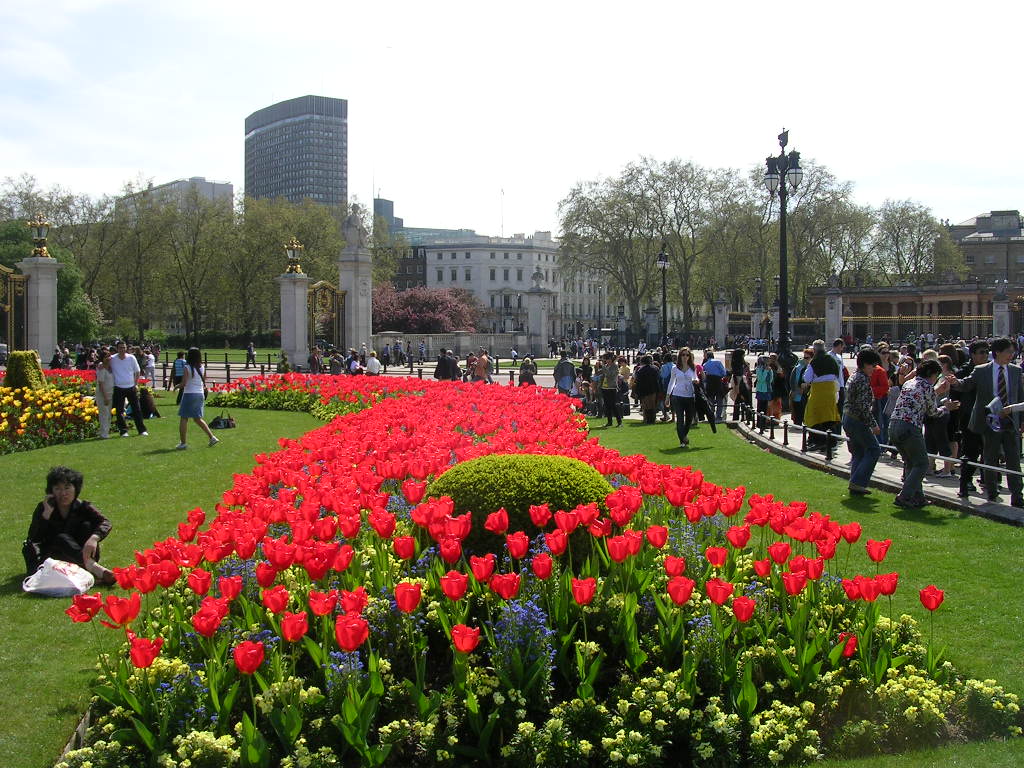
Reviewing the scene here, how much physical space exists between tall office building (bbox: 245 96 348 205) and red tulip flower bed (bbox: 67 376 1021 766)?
180 metres

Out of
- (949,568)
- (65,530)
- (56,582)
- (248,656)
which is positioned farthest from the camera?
(65,530)

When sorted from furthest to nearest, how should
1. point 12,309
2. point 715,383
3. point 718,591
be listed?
1. point 12,309
2. point 715,383
3. point 718,591

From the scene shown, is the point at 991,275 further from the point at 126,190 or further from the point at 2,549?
the point at 2,549

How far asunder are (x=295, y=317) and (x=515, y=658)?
3061cm

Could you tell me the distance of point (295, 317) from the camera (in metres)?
33.8

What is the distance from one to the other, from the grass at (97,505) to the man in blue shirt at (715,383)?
25.1 feet

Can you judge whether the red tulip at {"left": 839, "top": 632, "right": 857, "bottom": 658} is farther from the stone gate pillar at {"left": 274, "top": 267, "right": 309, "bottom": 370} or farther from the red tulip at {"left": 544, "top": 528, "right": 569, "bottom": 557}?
the stone gate pillar at {"left": 274, "top": 267, "right": 309, "bottom": 370}

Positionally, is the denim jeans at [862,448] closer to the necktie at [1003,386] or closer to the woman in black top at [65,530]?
the necktie at [1003,386]

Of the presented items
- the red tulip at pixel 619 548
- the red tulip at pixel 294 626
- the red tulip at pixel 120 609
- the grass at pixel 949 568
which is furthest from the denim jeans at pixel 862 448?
the red tulip at pixel 120 609

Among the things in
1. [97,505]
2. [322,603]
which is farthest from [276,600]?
[97,505]

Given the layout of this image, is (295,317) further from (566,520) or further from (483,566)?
(483,566)

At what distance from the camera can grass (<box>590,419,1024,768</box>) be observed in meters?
4.28

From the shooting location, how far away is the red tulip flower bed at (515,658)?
13.6ft

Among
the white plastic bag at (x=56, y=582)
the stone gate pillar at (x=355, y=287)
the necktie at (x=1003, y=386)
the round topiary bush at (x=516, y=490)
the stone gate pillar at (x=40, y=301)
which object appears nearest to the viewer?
the round topiary bush at (x=516, y=490)
